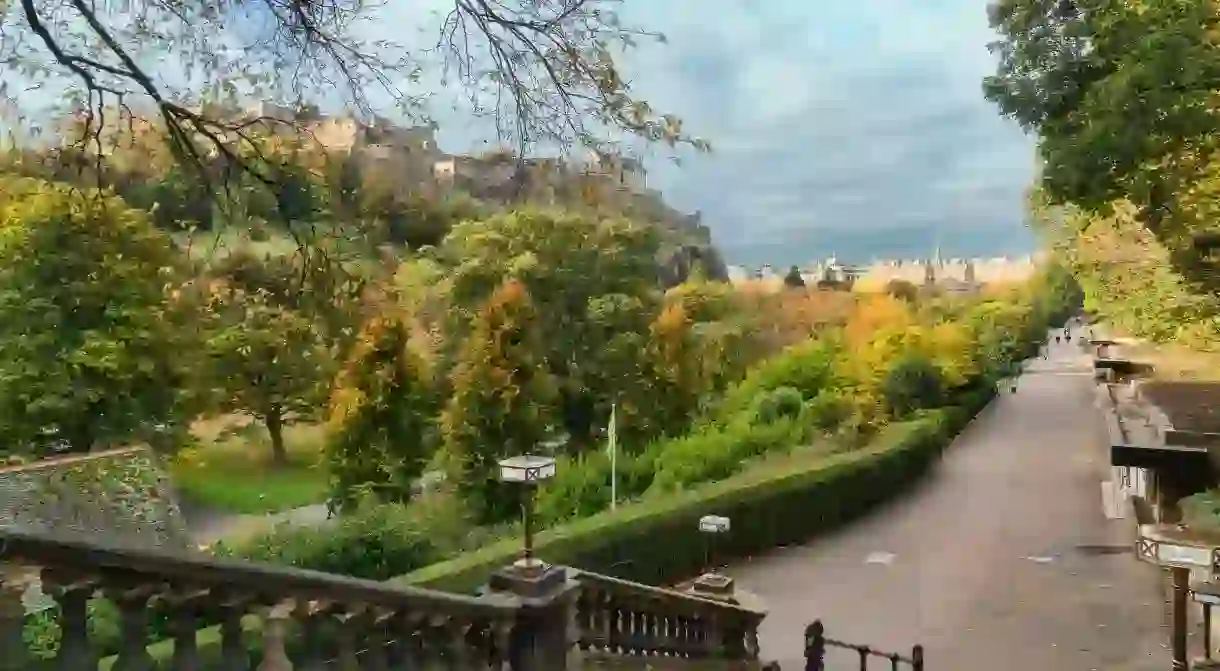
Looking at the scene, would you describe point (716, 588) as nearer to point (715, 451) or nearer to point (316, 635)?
point (316, 635)

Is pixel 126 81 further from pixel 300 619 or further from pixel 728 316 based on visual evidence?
pixel 728 316

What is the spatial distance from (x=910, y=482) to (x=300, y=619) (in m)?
23.8

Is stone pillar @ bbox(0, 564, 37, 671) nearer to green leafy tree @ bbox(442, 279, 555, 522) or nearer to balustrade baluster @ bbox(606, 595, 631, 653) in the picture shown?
balustrade baluster @ bbox(606, 595, 631, 653)

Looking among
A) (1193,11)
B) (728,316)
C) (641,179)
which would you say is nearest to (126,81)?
(641,179)

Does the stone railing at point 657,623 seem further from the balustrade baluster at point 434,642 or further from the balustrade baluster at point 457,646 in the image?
the balustrade baluster at point 434,642

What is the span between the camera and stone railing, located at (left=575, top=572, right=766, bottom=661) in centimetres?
536

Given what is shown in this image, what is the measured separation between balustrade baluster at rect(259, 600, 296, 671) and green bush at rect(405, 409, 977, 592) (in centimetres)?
640

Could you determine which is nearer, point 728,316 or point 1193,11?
point 1193,11

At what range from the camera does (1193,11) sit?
767cm

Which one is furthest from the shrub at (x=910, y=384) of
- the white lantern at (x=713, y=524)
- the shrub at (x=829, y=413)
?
the white lantern at (x=713, y=524)

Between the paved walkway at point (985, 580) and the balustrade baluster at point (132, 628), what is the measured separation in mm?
9930

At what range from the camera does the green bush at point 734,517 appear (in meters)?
12.0

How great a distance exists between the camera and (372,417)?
1867cm

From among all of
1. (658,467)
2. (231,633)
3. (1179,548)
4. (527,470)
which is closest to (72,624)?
(231,633)
